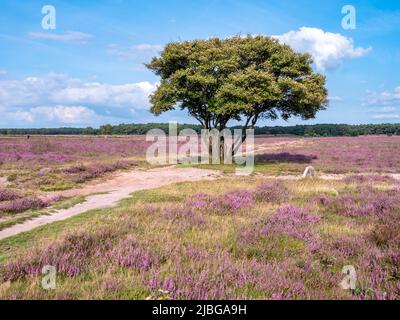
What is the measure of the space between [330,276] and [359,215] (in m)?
6.04

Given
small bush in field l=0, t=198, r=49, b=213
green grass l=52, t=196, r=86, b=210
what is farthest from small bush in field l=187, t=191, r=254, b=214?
small bush in field l=0, t=198, r=49, b=213

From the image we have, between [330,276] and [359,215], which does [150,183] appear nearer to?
[359,215]

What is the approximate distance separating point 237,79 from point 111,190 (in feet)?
52.5

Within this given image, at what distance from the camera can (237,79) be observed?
96.0 feet

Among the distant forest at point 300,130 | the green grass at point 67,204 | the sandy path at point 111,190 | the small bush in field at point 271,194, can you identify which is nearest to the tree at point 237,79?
the sandy path at point 111,190

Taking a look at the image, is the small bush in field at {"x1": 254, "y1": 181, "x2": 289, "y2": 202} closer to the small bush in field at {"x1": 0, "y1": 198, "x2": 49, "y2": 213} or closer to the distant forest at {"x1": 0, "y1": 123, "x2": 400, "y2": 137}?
the small bush in field at {"x1": 0, "y1": 198, "x2": 49, "y2": 213}

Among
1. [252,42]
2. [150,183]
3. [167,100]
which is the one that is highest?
[252,42]

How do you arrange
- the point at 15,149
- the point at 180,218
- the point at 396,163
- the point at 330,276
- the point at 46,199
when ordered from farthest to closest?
the point at 15,149, the point at 396,163, the point at 46,199, the point at 180,218, the point at 330,276

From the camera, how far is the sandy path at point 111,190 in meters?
11.0

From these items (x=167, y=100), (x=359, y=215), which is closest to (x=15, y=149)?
(x=167, y=100)

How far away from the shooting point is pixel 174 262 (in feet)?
19.9

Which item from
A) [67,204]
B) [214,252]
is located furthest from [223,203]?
[67,204]

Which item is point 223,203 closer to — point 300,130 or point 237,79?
point 237,79

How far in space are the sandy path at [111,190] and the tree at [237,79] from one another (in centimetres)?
747
